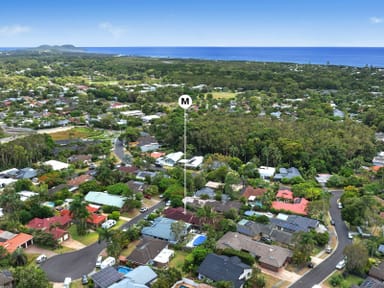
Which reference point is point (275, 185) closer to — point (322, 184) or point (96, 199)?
point (322, 184)

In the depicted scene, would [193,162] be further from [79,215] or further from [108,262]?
[108,262]

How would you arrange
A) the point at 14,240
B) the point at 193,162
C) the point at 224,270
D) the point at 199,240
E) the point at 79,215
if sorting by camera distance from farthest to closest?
the point at 193,162, the point at 79,215, the point at 199,240, the point at 14,240, the point at 224,270

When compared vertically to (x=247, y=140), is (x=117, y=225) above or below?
below

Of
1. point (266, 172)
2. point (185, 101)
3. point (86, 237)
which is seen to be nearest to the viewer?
point (86, 237)

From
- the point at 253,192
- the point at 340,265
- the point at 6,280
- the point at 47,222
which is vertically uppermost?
the point at 6,280

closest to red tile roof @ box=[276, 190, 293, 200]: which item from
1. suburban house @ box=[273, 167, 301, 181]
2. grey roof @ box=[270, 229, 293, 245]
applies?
suburban house @ box=[273, 167, 301, 181]

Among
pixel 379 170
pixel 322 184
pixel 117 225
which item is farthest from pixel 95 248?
pixel 379 170

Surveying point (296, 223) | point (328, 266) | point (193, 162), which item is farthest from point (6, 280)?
point (193, 162)
